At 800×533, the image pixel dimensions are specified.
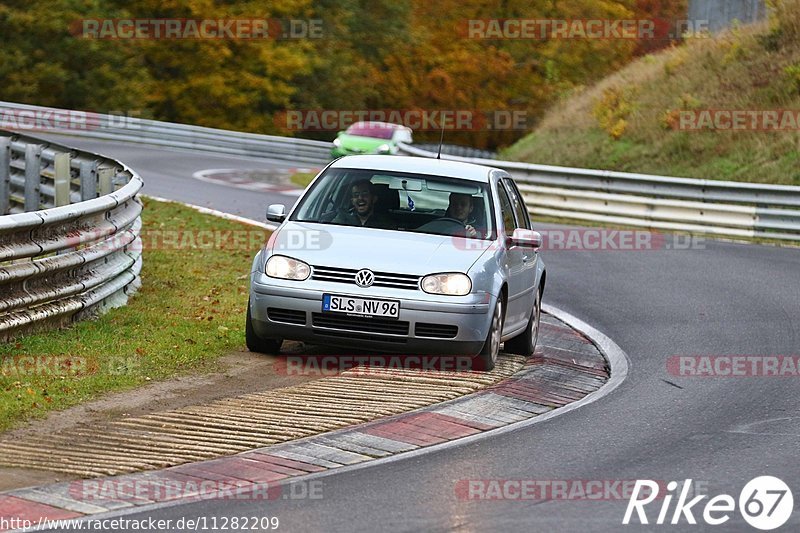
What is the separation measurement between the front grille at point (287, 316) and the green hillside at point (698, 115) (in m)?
18.0

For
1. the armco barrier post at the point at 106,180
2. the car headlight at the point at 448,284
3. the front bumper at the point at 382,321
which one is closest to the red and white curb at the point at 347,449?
the front bumper at the point at 382,321

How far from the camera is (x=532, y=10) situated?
7300 cm

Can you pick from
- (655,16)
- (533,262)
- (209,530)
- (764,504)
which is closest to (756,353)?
(533,262)

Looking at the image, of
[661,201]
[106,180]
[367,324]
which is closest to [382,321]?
[367,324]

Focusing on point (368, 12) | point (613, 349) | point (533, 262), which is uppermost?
point (368, 12)

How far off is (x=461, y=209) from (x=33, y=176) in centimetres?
884

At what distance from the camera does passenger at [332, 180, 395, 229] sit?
11219 millimetres

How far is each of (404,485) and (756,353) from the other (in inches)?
225

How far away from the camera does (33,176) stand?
60.3ft

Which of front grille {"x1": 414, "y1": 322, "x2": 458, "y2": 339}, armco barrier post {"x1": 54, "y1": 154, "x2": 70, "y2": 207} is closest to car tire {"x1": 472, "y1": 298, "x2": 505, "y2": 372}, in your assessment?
front grille {"x1": 414, "y1": 322, "x2": 458, "y2": 339}

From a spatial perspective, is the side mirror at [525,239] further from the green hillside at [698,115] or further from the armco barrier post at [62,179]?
the green hillside at [698,115]

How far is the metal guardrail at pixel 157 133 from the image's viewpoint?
37.1 meters

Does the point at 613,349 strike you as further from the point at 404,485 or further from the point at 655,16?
the point at 655,16

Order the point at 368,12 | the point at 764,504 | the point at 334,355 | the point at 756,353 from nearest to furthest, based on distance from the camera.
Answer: the point at 764,504 → the point at 334,355 → the point at 756,353 → the point at 368,12
